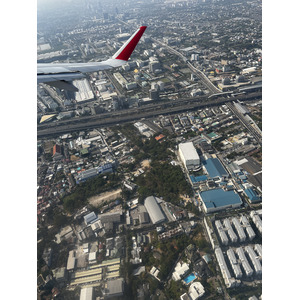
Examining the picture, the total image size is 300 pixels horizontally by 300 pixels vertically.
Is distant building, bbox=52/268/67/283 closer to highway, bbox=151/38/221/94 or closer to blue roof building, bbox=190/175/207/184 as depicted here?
blue roof building, bbox=190/175/207/184

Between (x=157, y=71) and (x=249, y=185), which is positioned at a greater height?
(x=157, y=71)

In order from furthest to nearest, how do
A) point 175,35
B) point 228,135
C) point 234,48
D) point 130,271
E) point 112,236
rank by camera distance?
point 175,35, point 234,48, point 228,135, point 112,236, point 130,271

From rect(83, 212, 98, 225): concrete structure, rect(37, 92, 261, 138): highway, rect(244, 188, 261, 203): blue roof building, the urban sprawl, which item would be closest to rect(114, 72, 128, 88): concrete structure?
the urban sprawl

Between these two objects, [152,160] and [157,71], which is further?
[157,71]

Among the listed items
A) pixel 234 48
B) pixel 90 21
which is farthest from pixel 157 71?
pixel 90 21

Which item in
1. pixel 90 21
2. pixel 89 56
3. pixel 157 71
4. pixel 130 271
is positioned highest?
pixel 90 21

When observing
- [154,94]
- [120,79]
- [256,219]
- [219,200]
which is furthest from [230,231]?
[120,79]

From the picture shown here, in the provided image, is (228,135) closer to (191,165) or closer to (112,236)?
(191,165)
